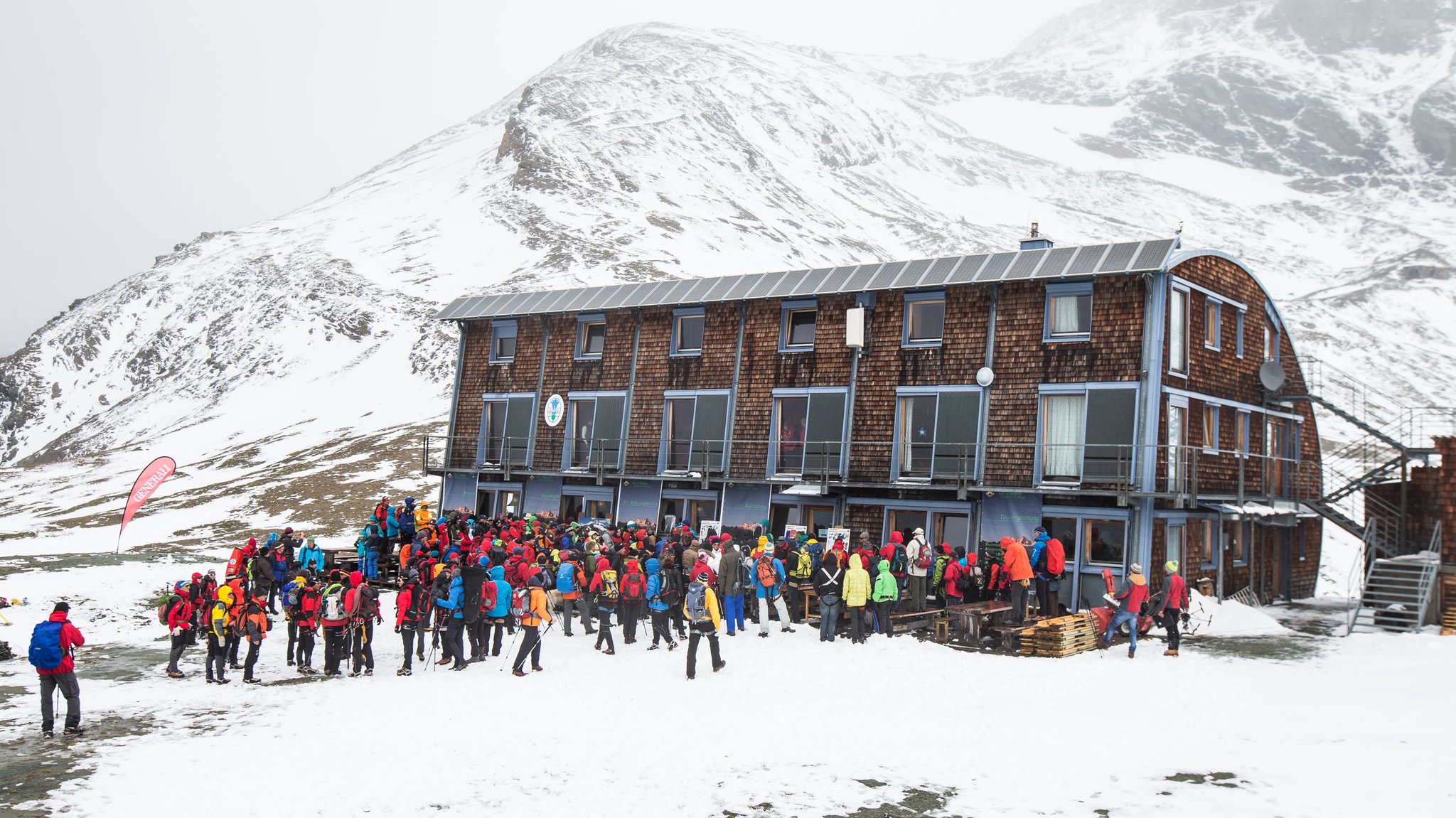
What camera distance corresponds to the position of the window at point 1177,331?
25.0m

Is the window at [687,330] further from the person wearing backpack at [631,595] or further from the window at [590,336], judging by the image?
the person wearing backpack at [631,595]

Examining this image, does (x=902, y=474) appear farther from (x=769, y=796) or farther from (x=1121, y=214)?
(x=1121, y=214)

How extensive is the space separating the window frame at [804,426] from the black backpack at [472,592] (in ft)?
38.1

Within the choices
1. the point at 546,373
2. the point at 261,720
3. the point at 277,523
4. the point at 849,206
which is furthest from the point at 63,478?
the point at 849,206

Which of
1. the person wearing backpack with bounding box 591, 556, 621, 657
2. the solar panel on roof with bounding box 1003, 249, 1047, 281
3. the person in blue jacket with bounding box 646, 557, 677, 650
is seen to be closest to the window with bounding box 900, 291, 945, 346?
the solar panel on roof with bounding box 1003, 249, 1047, 281

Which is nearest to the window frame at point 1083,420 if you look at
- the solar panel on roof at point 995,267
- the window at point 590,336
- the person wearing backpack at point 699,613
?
the solar panel on roof at point 995,267

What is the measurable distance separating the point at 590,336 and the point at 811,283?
8221mm

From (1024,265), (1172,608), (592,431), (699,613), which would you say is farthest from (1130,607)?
(592,431)

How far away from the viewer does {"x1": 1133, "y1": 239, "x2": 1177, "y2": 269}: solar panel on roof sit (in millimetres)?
24188

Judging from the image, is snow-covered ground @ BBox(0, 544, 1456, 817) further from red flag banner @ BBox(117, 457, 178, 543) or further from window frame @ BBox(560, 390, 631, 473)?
window frame @ BBox(560, 390, 631, 473)

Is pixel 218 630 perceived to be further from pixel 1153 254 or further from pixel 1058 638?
pixel 1153 254

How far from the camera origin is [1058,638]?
1927 cm

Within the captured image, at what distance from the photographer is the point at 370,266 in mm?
116250

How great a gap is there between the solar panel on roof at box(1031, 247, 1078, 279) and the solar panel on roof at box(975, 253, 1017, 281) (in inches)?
35.6
